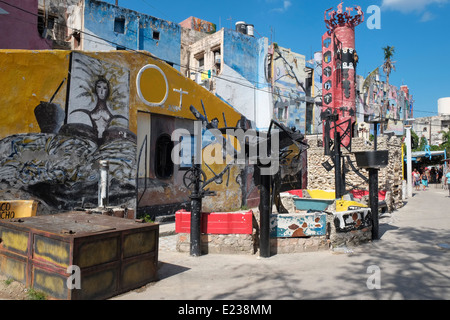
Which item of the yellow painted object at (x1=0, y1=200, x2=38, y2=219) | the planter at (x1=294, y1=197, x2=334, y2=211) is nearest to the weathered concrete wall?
the yellow painted object at (x1=0, y1=200, x2=38, y2=219)

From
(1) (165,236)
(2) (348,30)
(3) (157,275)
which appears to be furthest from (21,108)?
(2) (348,30)

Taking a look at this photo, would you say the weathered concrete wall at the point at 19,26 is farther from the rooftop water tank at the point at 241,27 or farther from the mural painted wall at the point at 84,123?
the rooftop water tank at the point at 241,27

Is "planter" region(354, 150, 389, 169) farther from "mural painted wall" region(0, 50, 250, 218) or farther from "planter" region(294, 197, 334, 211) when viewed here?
"mural painted wall" region(0, 50, 250, 218)

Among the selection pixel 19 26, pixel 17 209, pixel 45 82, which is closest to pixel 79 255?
pixel 17 209

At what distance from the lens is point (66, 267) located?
4.36 metres

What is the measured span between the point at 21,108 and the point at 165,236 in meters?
5.10

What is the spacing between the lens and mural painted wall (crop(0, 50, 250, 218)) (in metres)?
8.10

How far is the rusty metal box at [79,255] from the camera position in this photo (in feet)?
14.4

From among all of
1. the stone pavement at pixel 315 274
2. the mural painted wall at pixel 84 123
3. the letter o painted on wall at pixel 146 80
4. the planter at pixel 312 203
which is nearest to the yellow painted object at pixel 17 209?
the mural painted wall at pixel 84 123

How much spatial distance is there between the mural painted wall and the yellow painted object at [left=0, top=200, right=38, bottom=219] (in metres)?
0.99

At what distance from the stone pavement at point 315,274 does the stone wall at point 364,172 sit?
7.29 meters

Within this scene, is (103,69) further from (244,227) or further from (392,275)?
(392,275)
